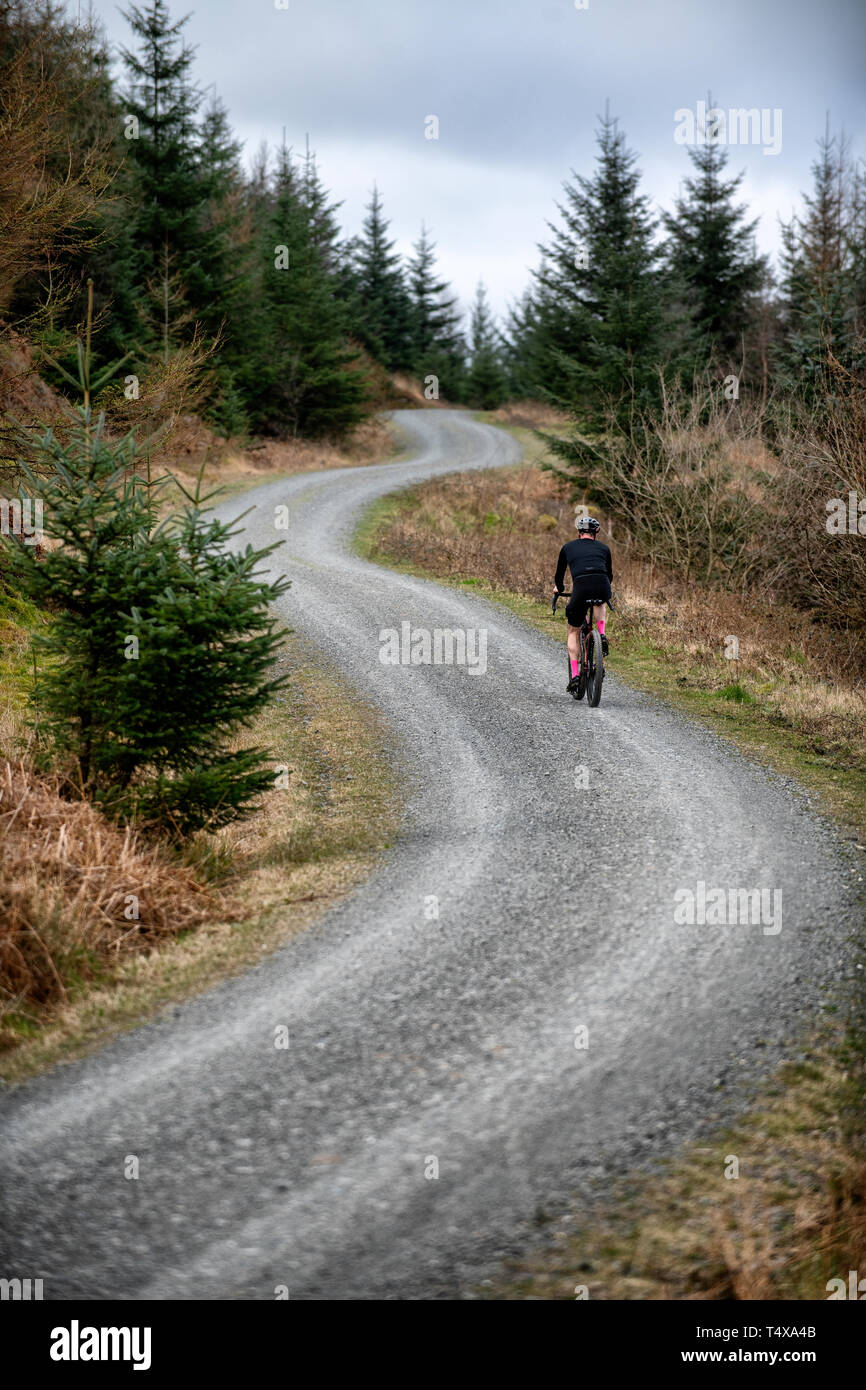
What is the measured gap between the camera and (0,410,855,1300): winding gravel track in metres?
3.43

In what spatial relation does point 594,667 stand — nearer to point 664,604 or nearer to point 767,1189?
point 664,604

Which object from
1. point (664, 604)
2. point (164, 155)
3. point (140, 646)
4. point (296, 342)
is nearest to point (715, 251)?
point (296, 342)

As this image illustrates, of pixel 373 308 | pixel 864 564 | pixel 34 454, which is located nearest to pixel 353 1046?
pixel 34 454

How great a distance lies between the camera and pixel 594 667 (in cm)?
1074

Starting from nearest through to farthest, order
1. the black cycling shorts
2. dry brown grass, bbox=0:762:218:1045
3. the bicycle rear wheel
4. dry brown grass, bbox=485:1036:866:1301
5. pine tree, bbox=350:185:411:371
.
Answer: dry brown grass, bbox=485:1036:866:1301
dry brown grass, bbox=0:762:218:1045
the black cycling shorts
the bicycle rear wheel
pine tree, bbox=350:185:411:371

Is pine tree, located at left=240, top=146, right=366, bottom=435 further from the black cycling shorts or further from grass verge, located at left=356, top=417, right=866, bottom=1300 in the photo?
grass verge, located at left=356, top=417, right=866, bottom=1300

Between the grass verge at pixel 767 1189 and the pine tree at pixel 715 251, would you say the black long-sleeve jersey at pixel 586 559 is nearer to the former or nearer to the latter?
the grass verge at pixel 767 1189

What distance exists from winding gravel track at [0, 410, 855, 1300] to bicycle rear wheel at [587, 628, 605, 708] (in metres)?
2.44

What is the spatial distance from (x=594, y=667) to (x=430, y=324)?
2123 inches

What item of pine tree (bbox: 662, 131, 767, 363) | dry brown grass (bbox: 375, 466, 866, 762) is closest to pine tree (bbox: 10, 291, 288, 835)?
dry brown grass (bbox: 375, 466, 866, 762)

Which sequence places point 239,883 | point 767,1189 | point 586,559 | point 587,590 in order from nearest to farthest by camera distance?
point 767,1189
point 239,883
point 587,590
point 586,559

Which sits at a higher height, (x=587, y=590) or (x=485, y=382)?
(x=485, y=382)

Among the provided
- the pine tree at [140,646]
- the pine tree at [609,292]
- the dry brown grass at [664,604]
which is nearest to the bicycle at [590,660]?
the dry brown grass at [664,604]

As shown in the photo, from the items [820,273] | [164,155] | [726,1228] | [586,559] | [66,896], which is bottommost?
[726,1228]
